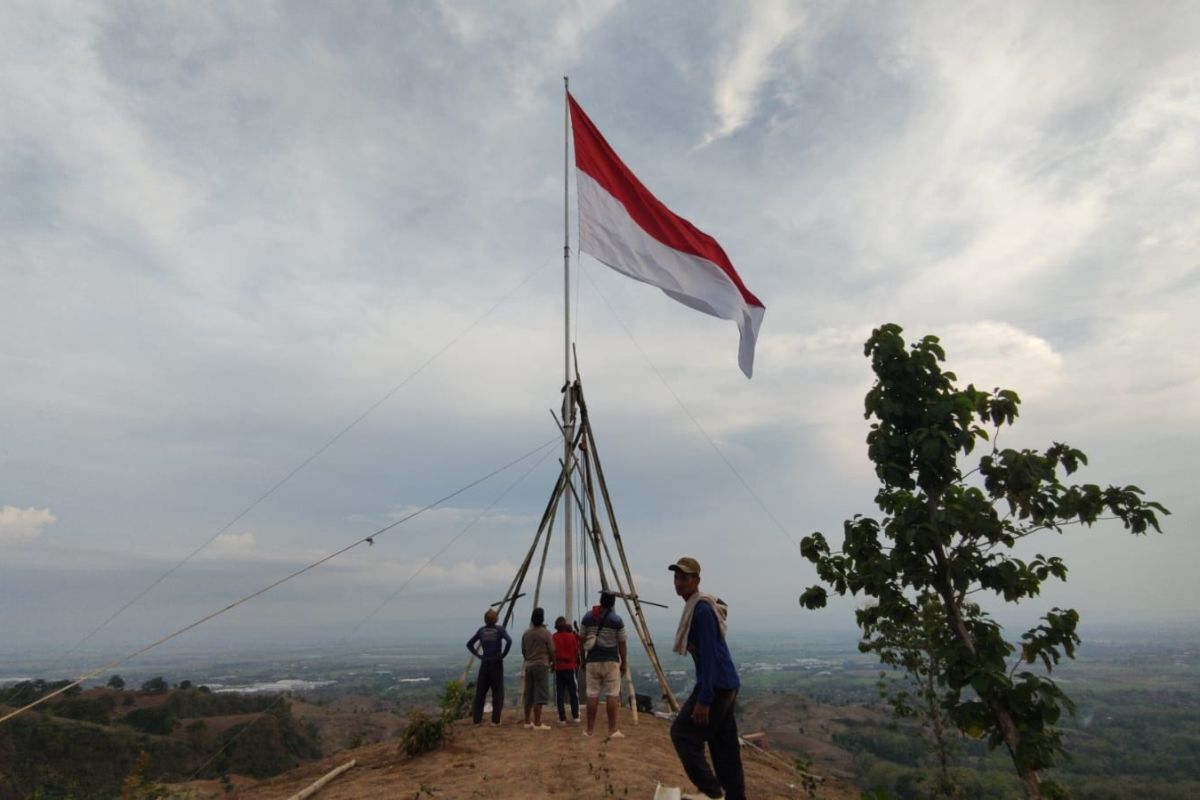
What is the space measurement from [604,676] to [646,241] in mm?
8049

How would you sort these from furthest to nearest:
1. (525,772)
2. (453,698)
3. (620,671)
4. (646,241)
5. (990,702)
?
(646,241)
(453,698)
(620,671)
(525,772)
(990,702)

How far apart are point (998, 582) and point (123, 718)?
74.9 ft

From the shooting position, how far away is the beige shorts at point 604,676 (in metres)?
9.04

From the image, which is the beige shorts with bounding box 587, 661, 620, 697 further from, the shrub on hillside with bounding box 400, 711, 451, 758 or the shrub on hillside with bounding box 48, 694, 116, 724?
the shrub on hillside with bounding box 48, 694, 116, 724

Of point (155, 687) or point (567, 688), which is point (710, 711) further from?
point (155, 687)

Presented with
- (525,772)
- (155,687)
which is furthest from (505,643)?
(155,687)

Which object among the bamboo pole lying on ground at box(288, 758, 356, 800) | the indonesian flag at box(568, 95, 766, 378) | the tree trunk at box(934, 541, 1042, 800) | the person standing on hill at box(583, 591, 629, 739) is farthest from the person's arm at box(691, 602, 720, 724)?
the indonesian flag at box(568, 95, 766, 378)

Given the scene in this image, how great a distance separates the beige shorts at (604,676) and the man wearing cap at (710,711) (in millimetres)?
3731

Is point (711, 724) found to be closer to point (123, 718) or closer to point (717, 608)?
point (717, 608)

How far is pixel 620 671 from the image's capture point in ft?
30.7

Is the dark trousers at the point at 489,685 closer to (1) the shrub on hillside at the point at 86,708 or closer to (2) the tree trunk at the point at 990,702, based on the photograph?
(2) the tree trunk at the point at 990,702

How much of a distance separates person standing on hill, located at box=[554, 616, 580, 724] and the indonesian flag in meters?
6.11

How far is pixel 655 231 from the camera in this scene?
1298cm

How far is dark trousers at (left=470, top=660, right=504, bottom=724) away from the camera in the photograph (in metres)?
10.4
